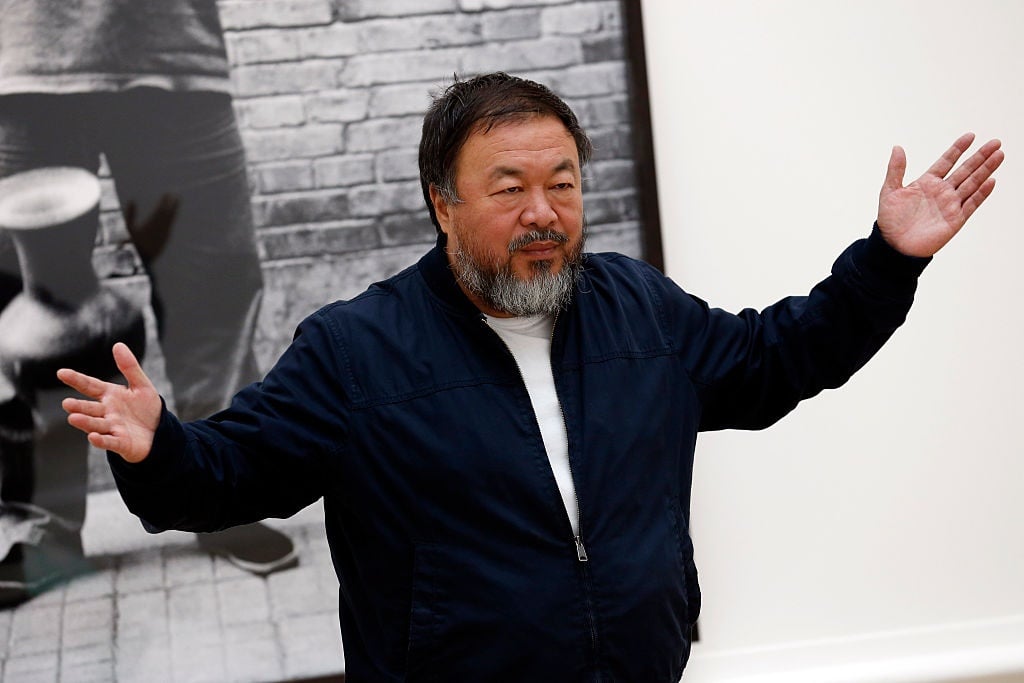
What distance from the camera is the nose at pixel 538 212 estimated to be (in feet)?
5.11

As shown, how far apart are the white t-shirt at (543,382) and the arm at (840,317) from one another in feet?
0.72

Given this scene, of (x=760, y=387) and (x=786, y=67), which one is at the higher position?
(x=786, y=67)

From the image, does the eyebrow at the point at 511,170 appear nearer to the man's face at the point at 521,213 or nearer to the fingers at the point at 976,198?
the man's face at the point at 521,213

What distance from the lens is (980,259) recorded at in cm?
254

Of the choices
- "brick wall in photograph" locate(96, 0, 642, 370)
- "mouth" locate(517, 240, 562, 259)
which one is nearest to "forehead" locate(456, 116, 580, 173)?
"mouth" locate(517, 240, 562, 259)

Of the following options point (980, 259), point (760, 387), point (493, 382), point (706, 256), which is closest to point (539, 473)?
point (493, 382)

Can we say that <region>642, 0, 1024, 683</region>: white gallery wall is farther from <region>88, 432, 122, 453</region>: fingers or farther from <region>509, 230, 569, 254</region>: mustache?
<region>88, 432, 122, 453</region>: fingers

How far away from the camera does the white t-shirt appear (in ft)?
5.03

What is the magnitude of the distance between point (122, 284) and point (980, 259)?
5.81 ft

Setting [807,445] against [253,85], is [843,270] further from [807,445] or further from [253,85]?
[253,85]

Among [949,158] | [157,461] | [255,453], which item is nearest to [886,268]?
[949,158]

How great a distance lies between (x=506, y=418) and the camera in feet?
5.02

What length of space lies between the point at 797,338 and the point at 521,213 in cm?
44

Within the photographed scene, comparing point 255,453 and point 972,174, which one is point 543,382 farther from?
point 972,174
